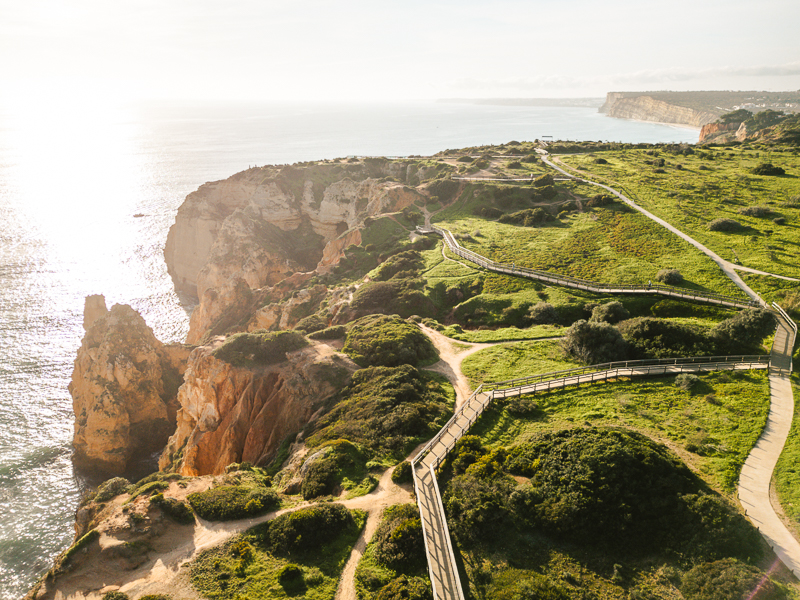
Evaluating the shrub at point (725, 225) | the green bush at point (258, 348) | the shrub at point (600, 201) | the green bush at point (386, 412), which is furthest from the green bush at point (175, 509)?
the shrub at point (600, 201)

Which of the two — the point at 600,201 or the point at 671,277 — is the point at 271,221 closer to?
the point at 600,201

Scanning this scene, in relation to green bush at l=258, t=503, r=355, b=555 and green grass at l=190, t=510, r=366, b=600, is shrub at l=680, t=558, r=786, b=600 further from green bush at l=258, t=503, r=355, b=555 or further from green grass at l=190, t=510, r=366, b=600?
green bush at l=258, t=503, r=355, b=555

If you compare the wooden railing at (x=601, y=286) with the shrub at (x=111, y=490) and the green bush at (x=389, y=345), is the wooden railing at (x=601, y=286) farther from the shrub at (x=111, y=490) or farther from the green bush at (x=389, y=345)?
the shrub at (x=111, y=490)

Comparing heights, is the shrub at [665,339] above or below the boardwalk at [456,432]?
above

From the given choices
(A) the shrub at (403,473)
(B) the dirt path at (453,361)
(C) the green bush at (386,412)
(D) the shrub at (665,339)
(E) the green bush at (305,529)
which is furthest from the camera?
(B) the dirt path at (453,361)

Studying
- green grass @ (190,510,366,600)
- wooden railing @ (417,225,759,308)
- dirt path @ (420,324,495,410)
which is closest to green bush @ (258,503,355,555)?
green grass @ (190,510,366,600)

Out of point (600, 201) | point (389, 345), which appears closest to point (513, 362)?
point (389, 345)
